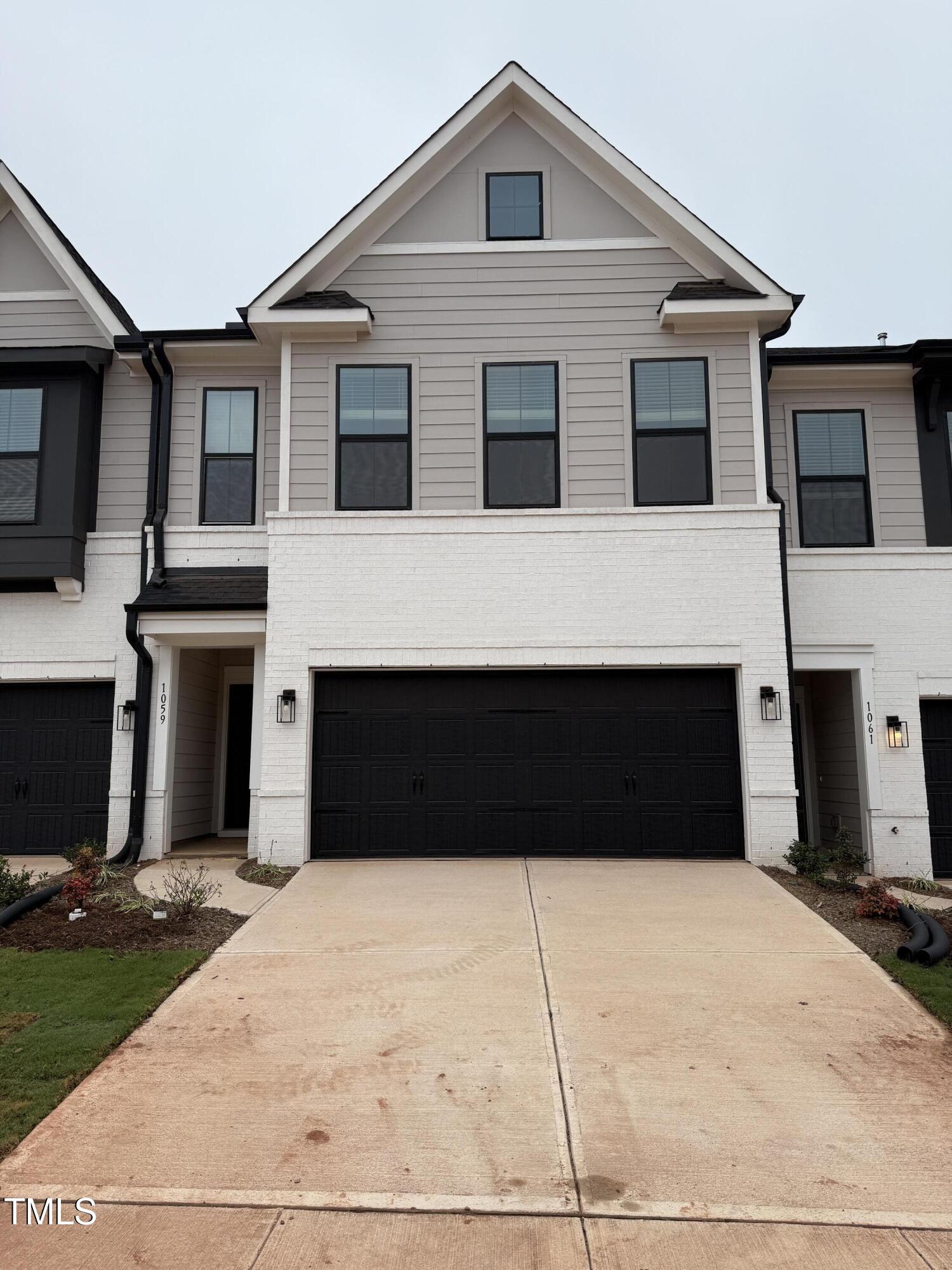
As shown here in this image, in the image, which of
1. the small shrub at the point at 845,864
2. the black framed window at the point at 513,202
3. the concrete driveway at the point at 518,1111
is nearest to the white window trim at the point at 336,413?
the black framed window at the point at 513,202

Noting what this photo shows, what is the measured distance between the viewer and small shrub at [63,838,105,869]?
33.5 ft

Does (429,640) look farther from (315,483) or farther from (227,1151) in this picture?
(227,1151)

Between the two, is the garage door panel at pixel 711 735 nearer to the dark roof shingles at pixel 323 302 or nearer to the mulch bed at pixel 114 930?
the mulch bed at pixel 114 930

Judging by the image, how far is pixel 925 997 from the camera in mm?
6164

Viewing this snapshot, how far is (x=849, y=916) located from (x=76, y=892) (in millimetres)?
6942

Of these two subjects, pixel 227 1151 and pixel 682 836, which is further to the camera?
pixel 682 836

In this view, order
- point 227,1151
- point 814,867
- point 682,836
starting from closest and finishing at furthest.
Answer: point 227,1151 → point 814,867 → point 682,836

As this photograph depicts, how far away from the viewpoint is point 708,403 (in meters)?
11.3

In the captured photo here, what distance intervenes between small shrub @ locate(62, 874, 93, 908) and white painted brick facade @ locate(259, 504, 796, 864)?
2.42m

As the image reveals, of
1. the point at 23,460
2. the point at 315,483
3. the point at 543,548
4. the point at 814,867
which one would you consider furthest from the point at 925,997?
the point at 23,460

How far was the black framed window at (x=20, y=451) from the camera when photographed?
11.7 m

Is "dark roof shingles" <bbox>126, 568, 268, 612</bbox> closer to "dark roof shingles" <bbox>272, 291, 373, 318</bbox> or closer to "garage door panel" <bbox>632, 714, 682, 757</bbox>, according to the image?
"dark roof shingles" <bbox>272, 291, 373, 318</bbox>

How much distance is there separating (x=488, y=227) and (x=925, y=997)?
9893 millimetres

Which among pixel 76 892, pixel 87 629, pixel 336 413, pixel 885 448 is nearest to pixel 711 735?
pixel 885 448
